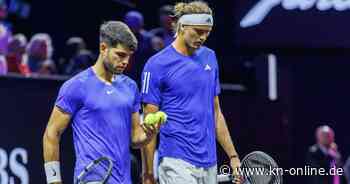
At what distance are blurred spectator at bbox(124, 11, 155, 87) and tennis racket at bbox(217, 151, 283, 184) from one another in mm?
3554

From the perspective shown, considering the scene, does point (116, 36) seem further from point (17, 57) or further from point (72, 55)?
point (72, 55)

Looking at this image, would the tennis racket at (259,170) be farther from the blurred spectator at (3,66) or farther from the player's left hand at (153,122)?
the blurred spectator at (3,66)

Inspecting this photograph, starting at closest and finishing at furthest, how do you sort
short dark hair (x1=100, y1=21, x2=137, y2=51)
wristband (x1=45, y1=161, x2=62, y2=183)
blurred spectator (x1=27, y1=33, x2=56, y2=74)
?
wristband (x1=45, y1=161, x2=62, y2=183)
short dark hair (x1=100, y1=21, x2=137, y2=51)
blurred spectator (x1=27, y1=33, x2=56, y2=74)

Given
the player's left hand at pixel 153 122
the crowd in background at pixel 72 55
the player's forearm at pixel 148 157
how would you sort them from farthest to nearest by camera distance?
1. the crowd in background at pixel 72 55
2. the player's forearm at pixel 148 157
3. the player's left hand at pixel 153 122

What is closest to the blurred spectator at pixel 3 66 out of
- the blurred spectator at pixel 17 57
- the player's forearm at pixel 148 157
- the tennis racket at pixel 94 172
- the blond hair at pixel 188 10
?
the blurred spectator at pixel 17 57

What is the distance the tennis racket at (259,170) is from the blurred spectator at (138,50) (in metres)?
3.55

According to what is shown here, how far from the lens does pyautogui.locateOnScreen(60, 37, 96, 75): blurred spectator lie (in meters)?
12.6

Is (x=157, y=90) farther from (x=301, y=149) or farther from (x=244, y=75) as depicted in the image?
A: (x=301, y=149)

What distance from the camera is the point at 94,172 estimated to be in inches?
276

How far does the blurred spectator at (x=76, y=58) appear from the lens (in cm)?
1260

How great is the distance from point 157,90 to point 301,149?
6.27 metres

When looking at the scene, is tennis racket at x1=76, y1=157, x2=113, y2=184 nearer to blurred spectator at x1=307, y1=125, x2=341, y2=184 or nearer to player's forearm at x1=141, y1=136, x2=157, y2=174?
player's forearm at x1=141, y1=136, x2=157, y2=174

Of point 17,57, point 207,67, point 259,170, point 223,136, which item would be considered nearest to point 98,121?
point 207,67

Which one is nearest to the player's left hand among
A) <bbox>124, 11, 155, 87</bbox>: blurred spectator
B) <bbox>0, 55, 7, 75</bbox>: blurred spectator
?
<bbox>124, 11, 155, 87</bbox>: blurred spectator
